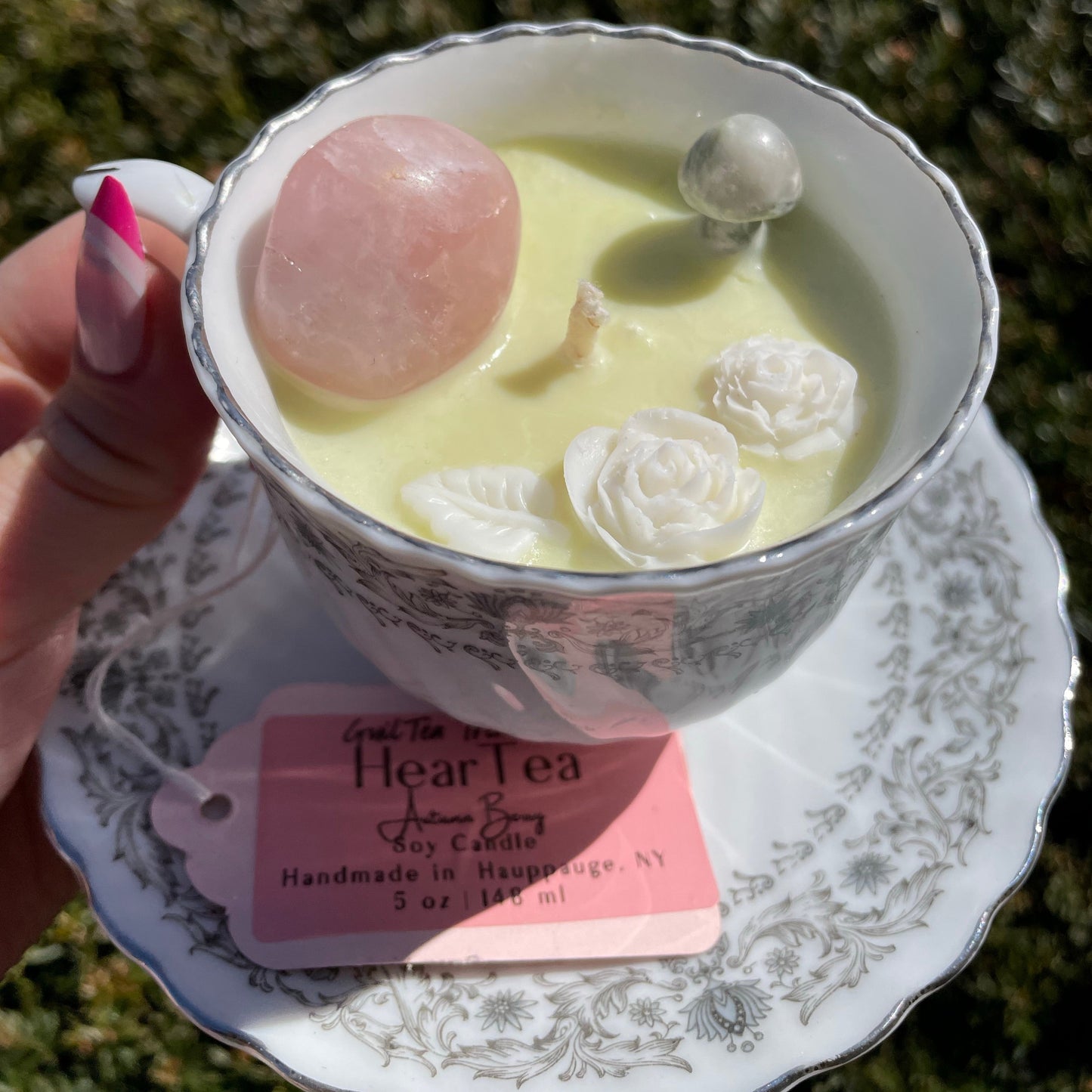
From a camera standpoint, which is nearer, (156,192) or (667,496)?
(667,496)

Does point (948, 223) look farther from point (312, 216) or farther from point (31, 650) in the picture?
point (31, 650)

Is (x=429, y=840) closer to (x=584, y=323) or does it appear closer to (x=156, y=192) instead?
(x=584, y=323)

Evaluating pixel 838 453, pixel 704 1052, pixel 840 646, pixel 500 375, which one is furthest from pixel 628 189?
pixel 704 1052

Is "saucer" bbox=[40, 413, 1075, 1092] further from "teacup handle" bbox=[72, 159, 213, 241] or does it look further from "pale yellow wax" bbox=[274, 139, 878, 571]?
"teacup handle" bbox=[72, 159, 213, 241]

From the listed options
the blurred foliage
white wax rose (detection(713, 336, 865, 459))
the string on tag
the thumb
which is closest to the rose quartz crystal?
the thumb

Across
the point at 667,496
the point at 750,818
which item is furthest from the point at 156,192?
the point at 750,818

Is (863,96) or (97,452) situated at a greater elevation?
(97,452)
